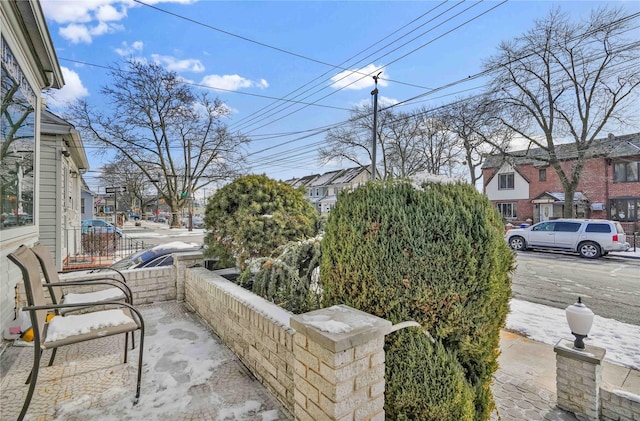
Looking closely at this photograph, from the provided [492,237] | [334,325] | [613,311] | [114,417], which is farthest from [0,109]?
[613,311]

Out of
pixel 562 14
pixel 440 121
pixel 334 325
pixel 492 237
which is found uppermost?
pixel 562 14

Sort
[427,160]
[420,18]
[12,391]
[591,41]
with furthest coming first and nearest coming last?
[427,160] → [591,41] → [420,18] → [12,391]

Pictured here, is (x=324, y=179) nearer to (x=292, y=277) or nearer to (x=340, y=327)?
(x=292, y=277)

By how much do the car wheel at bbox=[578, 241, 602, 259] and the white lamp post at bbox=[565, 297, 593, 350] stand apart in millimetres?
10910

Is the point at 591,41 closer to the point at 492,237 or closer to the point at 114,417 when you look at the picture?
the point at 492,237

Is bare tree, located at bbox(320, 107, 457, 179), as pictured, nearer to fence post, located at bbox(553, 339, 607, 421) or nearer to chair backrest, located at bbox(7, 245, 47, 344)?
fence post, located at bbox(553, 339, 607, 421)

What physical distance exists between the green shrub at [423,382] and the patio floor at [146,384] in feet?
2.27

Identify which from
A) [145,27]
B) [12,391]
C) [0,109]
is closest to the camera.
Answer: [12,391]

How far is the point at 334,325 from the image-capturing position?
1.59 metres

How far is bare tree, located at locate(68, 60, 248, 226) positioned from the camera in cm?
1823

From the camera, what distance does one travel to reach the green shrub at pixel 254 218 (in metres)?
3.76

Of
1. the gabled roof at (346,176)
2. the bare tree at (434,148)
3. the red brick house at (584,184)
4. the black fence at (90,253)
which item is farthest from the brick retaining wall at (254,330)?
the gabled roof at (346,176)

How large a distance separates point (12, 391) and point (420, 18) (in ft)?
33.6

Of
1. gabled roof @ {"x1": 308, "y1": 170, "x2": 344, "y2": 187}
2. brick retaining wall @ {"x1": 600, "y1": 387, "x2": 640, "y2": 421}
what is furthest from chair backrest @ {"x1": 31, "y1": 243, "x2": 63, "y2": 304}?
gabled roof @ {"x1": 308, "y1": 170, "x2": 344, "y2": 187}
